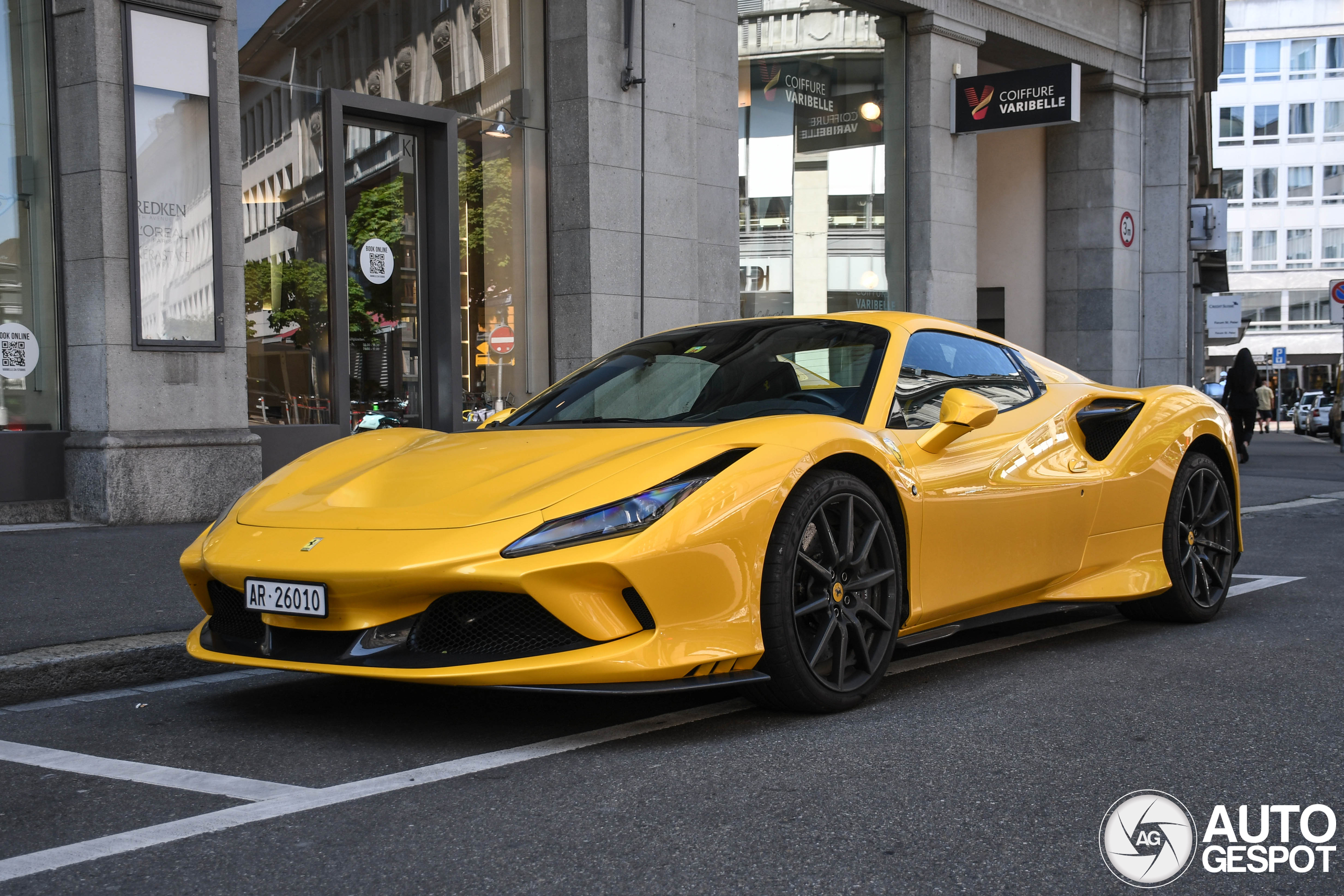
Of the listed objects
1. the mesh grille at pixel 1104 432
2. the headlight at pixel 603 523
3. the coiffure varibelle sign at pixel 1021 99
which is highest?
the coiffure varibelle sign at pixel 1021 99

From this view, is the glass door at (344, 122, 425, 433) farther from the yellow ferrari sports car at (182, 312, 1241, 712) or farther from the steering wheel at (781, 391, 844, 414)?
the steering wheel at (781, 391, 844, 414)

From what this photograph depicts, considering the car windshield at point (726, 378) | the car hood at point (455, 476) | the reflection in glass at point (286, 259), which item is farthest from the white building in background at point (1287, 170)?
the car hood at point (455, 476)

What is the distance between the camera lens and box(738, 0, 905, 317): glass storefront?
14.7m

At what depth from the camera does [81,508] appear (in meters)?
8.81

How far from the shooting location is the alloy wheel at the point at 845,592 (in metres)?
3.91

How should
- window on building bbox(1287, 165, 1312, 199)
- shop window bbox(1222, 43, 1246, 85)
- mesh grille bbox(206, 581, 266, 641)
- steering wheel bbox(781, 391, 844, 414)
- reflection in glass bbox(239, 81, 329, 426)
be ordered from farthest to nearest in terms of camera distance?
shop window bbox(1222, 43, 1246, 85)
window on building bbox(1287, 165, 1312, 199)
reflection in glass bbox(239, 81, 329, 426)
steering wheel bbox(781, 391, 844, 414)
mesh grille bbox(206, 581, 266, 641)

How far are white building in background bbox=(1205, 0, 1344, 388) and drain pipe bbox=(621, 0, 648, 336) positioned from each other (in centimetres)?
7091

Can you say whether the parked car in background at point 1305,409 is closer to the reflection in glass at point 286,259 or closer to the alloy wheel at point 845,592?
the reflection in glass at point 286,259

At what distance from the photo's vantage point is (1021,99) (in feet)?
51.8

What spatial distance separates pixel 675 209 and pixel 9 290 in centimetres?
584

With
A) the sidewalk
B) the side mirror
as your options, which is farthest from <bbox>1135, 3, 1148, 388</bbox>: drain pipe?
the side mirror

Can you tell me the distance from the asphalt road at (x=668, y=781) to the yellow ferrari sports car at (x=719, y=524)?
0.24 metres

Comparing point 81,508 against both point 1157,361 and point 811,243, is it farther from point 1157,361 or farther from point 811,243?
point 1157,361

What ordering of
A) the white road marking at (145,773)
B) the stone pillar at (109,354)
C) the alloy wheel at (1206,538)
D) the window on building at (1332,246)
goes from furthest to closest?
the window on building at (1332,246), the stone pillar at (109,354), the alloy wheel at (1206,538), the white road marking at (145,773)
